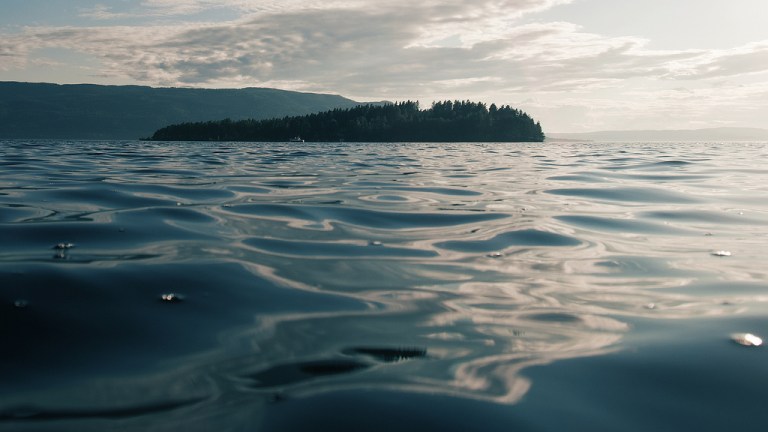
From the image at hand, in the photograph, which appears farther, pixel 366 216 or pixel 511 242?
pixel 366 216

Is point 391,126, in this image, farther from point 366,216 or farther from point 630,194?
point 366,216

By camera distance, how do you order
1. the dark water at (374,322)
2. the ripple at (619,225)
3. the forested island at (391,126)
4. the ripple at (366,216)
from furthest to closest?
the forested island at (391,126)
the ripple at (366,216)
the ripple at (619,225)
the dark water at (374,322)

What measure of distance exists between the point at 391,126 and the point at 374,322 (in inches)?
6212

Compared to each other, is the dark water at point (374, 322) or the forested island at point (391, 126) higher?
the forested island at point (391, 126)

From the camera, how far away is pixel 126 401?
8.23 ft

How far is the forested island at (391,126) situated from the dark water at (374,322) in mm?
133612

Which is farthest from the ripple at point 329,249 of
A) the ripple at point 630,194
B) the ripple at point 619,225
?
the ripple at point 630,194

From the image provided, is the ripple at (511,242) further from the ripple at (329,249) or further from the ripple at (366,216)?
the ripple at (366,216)

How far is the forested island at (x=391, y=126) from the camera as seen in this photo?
140 metres

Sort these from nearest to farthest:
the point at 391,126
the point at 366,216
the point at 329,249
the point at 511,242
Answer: the point at 329,249 → the point at 511,242 → the point at 366,216 → the point at 391,126

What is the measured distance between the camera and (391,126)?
160 m

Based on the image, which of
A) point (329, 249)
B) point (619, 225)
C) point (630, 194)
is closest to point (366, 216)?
point (329, 249)

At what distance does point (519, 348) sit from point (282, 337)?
1.35 metres

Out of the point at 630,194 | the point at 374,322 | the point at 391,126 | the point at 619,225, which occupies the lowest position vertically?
the point at 374,322
